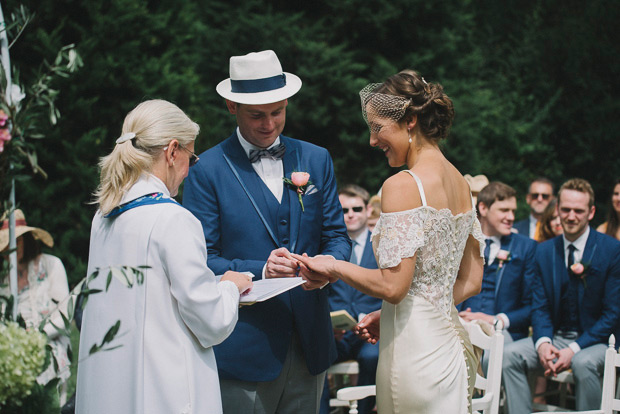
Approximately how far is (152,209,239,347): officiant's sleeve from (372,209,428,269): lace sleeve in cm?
74

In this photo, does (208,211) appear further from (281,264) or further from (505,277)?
(505,277)

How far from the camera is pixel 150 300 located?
8.54 ft

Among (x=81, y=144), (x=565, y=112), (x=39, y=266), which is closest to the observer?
(x=39, y=266)

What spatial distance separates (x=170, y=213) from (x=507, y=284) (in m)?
4.32

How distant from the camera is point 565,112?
16.1 meters

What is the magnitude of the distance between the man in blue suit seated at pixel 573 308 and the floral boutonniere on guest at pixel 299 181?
3.06m

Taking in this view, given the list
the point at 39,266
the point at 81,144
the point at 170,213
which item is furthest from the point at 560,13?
the point at 170,213

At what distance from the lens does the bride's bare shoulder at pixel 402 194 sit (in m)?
2.91

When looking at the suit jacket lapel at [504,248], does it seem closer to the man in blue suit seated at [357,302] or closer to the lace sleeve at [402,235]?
the man in blue suit seated at [357,302]

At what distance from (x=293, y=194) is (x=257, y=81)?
0.63m

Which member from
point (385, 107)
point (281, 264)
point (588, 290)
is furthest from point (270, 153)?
point (588, 290)

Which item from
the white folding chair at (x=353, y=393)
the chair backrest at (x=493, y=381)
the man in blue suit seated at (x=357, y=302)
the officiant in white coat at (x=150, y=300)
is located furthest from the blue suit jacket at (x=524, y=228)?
the officiant in white coat at (x=150, y=300)

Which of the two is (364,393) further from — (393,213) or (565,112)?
(565,112)

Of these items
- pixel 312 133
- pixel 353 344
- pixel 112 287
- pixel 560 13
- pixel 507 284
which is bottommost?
pixel 353 344
